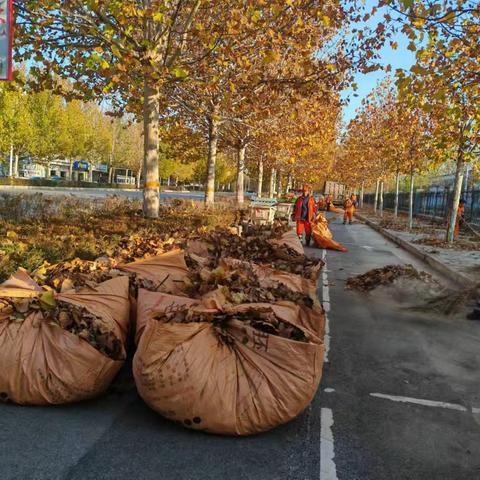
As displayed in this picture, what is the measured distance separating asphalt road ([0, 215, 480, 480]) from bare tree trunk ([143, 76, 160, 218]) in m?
7.42

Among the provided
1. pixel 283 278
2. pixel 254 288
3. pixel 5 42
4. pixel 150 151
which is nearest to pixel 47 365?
pixel 254 288

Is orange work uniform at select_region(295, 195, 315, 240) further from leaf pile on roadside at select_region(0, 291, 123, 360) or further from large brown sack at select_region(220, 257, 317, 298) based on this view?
leaf pile on roadside at select_region(0, 291, 123, 360)

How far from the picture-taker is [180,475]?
2.75m

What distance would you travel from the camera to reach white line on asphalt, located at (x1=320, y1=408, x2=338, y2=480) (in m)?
2.89

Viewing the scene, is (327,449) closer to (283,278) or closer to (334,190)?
(283,278)

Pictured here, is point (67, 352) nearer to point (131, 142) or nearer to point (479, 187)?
point (479, 187)

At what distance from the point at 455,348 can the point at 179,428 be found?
3.60 m

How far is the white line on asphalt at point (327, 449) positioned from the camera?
2.89 m

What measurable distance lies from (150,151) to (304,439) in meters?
8.93

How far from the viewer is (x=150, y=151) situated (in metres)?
11.3

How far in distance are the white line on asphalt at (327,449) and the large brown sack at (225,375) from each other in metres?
0.25

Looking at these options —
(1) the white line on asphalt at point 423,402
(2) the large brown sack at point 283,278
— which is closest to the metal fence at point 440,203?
(2) the large brown sack at point 283,278

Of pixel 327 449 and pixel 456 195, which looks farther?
pixel 456 195

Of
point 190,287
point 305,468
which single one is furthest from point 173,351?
point 190,287
